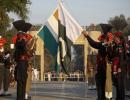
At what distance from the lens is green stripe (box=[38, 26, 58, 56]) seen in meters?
16.2

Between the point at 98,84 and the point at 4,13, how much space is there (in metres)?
27.8

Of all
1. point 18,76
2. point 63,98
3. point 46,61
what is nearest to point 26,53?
point 18,76

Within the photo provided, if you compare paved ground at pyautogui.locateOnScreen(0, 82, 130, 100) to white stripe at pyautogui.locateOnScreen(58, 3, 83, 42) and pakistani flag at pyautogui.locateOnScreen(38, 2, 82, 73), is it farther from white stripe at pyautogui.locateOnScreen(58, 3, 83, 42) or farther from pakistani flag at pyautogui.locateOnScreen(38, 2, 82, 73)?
white stripe at pyautogui.locateOnScreen(58, 3, 83, 42)

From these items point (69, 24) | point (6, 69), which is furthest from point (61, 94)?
point (69, 24)

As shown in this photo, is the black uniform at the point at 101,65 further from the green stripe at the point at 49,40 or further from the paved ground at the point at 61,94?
the paved ground at the point at 61,94

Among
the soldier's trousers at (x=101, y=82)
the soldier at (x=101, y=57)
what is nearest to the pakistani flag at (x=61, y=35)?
the soldier at (x=101, y=57)

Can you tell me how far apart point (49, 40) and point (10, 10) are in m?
25.6

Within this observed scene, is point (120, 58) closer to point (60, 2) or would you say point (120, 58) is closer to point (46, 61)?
point (60, 2)

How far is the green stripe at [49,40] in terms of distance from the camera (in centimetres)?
1615

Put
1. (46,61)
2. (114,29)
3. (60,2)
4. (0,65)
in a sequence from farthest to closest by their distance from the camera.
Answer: (46,61)
(0,65)
(60,2)
(114,29)

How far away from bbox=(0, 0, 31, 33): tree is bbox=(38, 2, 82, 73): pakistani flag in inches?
955

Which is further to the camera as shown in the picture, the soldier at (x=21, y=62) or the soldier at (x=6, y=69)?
the soldier at (x=6, y=69)

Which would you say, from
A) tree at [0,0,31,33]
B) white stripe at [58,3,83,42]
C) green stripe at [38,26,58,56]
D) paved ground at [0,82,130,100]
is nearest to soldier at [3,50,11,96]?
paved ground at [0,82,130,100]

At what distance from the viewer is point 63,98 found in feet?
→ 54.8
